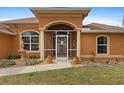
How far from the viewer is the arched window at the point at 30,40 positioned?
80.5 ft

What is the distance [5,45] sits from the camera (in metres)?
23.8

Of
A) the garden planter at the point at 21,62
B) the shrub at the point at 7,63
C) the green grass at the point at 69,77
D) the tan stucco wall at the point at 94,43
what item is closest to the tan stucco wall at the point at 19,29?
the garden planter at the point at 21,62

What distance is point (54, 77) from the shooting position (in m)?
15.8

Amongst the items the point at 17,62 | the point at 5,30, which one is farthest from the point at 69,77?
the point at 5,30

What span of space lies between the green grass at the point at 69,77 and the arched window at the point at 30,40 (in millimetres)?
7165

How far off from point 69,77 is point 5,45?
30.2 feet

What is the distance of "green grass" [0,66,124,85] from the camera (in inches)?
584

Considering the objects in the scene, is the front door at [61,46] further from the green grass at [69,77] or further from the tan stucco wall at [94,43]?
the green grass at [69,77]

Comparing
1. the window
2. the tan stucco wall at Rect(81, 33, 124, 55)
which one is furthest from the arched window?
the window

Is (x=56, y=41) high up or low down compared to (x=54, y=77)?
up

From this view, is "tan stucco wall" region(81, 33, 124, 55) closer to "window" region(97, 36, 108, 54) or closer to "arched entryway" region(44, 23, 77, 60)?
"window" region(97, 36, 108, 54)
